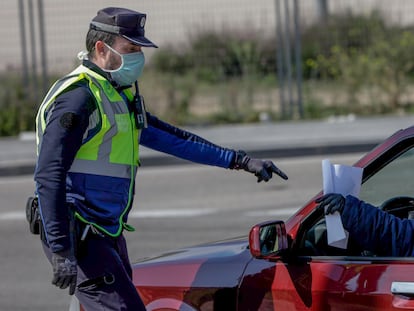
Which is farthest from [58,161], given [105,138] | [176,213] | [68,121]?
[176,213]

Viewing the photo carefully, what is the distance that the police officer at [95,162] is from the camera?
13.6ft

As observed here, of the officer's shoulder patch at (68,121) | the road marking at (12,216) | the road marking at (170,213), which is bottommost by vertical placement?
the road marking at (12,216)

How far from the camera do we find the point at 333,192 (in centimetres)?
412

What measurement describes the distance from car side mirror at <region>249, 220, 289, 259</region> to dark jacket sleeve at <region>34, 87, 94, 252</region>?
72 cm

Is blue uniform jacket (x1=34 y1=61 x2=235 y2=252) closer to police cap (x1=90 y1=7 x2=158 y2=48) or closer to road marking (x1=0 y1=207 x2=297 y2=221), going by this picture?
police cap (x1=90 y1=7 x2=158 y2=48)

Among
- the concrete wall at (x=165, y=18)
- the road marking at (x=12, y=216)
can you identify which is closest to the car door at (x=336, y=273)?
the road marking at (x=12, y=216)

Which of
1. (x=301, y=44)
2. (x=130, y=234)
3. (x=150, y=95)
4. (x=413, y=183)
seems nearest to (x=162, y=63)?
(x=150, y=95)

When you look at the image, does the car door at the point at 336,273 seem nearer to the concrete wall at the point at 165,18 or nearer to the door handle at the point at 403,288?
the door handle at the point at 403,288

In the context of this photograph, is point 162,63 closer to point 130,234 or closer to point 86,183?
point 130,234

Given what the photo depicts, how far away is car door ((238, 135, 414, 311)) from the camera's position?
383 cm

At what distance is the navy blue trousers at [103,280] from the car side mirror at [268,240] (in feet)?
1.65

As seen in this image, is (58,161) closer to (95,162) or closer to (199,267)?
(95,162)

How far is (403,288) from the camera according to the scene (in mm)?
3752

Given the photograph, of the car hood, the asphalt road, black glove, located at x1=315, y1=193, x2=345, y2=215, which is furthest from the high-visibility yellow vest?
the asphalt road
